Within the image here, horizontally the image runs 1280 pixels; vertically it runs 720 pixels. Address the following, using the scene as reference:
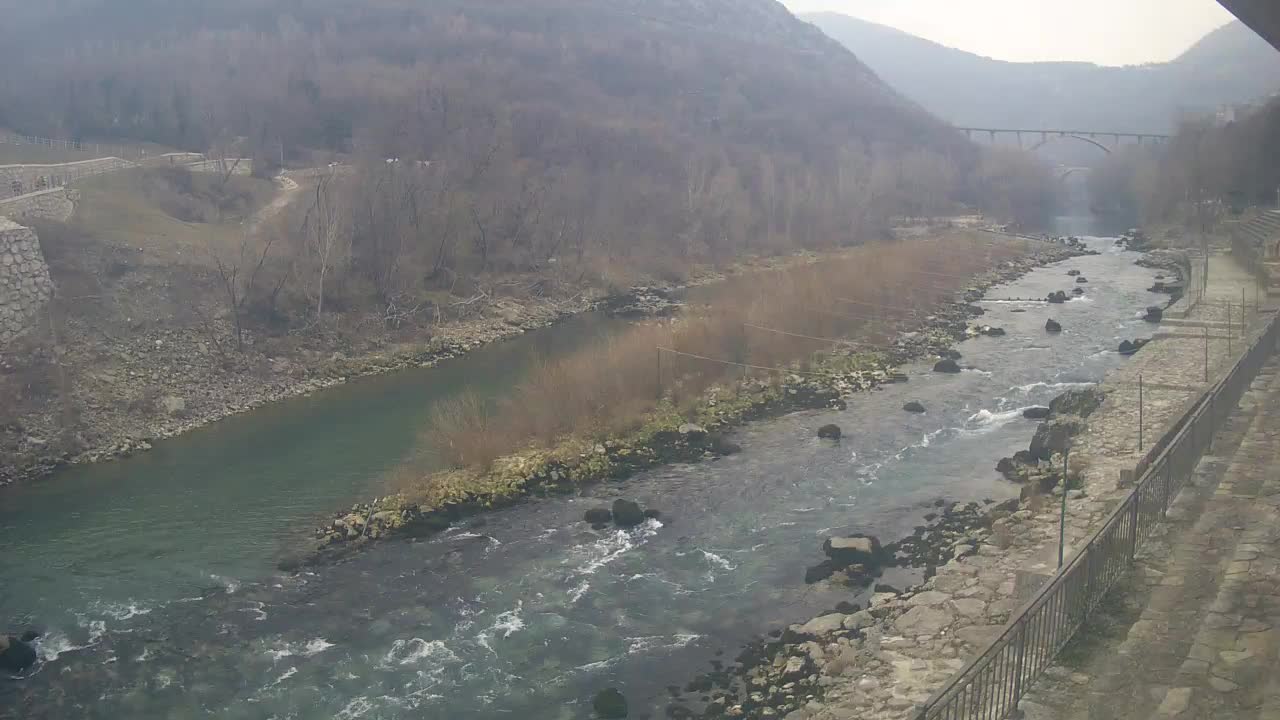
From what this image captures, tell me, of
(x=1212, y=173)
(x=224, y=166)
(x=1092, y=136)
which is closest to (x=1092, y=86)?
(x=1092, y=136)

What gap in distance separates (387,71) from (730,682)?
5897 cm

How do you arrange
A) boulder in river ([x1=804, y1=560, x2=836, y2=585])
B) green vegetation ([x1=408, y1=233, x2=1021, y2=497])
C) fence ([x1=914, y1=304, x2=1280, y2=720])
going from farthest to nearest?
green vegetation ([x1=408, y1=233, x2=1021, y2=497])
boulder in river ([x1=804, y1=560, x2=836, y2=585])
fence ([x1=914, y1=304, x2=1280, y2=720])

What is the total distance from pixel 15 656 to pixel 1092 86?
174613mm

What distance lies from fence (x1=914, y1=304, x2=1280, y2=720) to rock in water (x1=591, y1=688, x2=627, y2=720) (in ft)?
11.1

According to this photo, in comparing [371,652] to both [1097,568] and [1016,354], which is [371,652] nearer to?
[1097,568]

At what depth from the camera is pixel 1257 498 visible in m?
8.59

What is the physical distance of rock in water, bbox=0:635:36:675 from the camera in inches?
420

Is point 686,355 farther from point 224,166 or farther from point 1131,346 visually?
point 224,166

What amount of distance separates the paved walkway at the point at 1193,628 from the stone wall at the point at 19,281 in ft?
72.5

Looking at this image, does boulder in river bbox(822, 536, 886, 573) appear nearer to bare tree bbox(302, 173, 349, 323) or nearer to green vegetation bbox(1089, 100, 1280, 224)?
bare tree bbox(302, 173, 349, 323)

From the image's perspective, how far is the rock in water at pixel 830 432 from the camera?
17656mm

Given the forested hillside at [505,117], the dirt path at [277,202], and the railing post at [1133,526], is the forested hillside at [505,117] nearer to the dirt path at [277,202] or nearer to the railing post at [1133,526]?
the dirt path at [277,202]

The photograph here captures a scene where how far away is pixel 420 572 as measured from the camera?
12.7m

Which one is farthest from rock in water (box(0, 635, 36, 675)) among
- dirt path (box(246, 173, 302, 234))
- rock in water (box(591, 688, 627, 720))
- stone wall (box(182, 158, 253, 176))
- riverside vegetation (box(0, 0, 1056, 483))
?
stone wall (box(182, 158, 253, 176))
